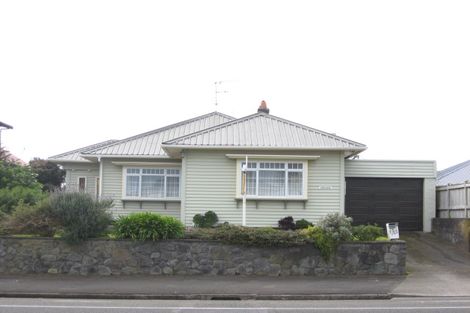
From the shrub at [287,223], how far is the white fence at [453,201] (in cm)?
630

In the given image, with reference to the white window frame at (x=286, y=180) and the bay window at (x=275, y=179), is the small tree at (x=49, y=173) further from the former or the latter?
the bay window at (x=275, y=179)

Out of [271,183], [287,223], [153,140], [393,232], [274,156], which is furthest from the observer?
[153,140]

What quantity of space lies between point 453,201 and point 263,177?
7.46m

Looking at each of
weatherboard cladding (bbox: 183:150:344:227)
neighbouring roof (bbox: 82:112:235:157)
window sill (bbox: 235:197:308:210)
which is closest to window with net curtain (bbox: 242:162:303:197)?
window sill (bbox: 235:197:308:210)

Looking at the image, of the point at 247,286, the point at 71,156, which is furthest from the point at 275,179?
the point at 71,156

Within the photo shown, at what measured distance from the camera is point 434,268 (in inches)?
740

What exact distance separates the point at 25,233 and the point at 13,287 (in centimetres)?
401

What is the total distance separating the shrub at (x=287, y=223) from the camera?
2274 centimetres

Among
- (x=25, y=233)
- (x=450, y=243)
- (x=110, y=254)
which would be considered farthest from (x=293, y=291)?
(x=450, y=243)

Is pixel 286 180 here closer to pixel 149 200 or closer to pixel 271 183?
pixel 271 183

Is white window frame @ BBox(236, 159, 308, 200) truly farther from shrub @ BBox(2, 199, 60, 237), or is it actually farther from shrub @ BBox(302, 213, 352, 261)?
shrub @ BBox(2, 199, 60, 237)

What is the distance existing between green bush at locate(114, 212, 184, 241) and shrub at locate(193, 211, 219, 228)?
449cm

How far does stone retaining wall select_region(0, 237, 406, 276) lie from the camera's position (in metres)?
18.0

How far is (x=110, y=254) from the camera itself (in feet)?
59.5
